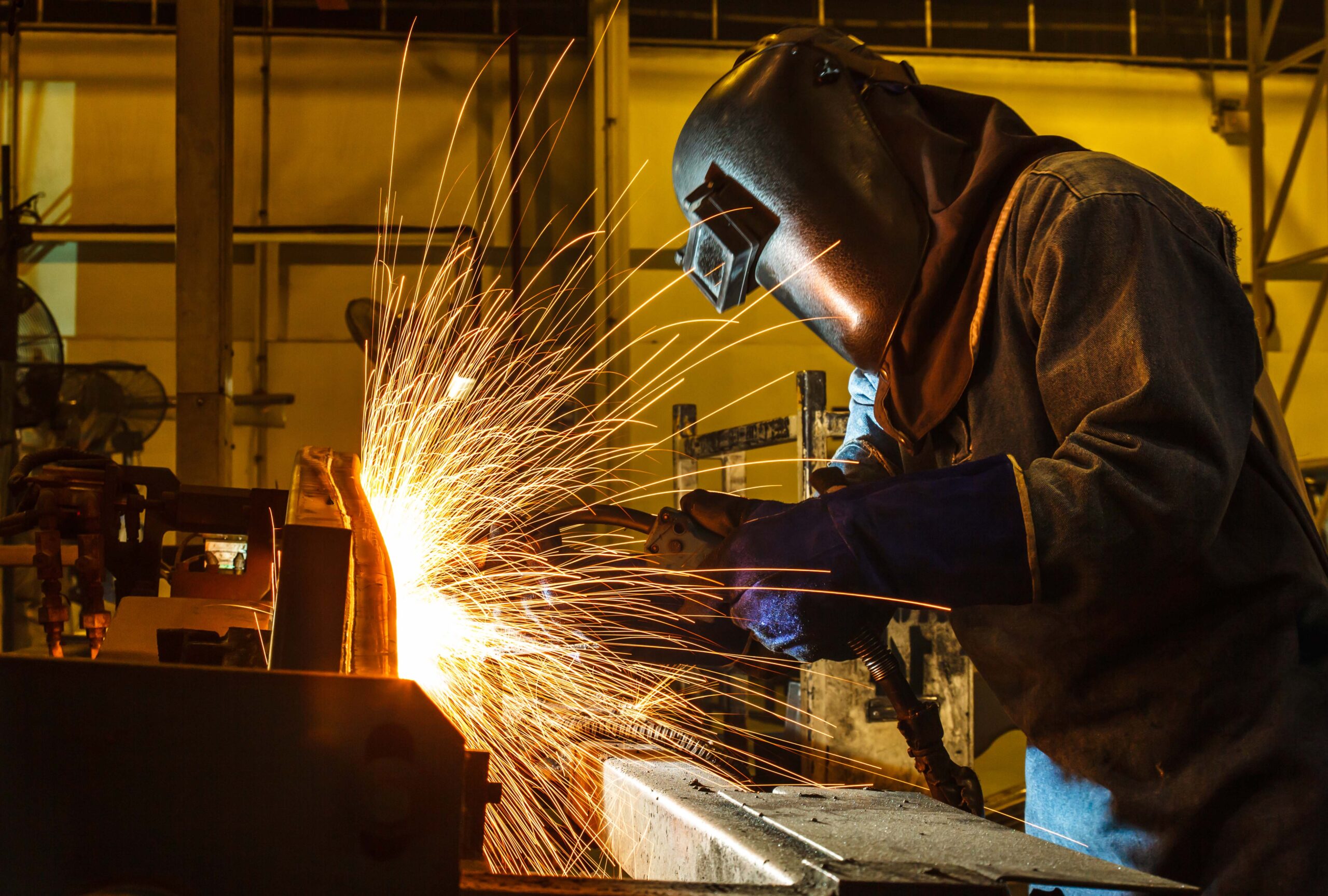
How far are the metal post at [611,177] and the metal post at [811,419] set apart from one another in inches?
124

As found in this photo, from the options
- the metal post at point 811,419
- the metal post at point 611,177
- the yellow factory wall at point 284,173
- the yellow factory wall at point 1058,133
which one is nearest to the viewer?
the metal post at point 811,419

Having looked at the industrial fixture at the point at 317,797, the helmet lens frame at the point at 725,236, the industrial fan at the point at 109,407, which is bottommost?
the industrial fixture at the point at 317,797

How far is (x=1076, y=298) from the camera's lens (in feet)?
3.77

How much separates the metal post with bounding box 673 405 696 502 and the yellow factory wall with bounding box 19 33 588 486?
2966 millimetres

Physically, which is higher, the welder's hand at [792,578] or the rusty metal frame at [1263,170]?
the rusty metal frame at [1263,170]

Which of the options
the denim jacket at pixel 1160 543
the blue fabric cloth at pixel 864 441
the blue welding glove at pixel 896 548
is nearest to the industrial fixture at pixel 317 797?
the blue welding glove at pixel 896 548

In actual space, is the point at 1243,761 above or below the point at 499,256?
below

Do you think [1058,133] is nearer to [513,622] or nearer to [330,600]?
[513,622]

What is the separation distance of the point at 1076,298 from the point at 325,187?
281 inches

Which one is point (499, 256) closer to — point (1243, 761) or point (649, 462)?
point (649, 462)

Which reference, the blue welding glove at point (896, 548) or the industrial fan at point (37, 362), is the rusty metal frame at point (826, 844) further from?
the industrial fan at point (37, 362)

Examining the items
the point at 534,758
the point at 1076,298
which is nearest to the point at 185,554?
the point at 534,758

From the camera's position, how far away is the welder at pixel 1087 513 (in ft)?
3.51

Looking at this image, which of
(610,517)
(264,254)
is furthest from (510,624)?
(264,254)
